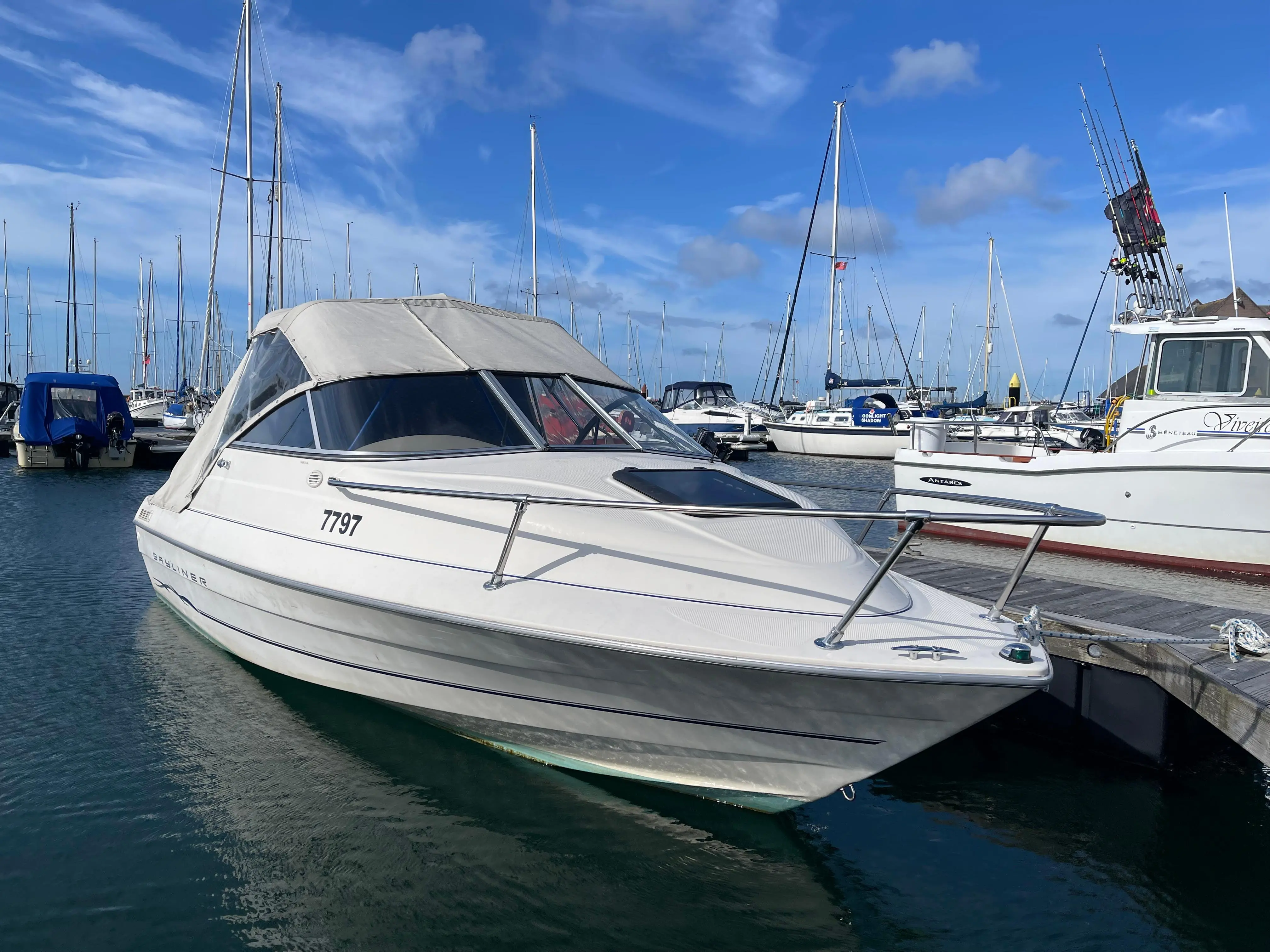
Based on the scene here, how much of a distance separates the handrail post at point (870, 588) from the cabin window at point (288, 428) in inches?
148

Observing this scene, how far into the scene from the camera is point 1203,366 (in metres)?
13.1

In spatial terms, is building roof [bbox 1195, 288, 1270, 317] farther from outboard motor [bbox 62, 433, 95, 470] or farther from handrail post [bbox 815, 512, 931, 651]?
outboard motor [bbox 62, 433, 95, 470]

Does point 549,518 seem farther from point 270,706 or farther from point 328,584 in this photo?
point 270,706

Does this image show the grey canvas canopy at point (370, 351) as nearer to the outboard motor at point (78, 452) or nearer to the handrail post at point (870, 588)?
the handrail post at point (870, 588)

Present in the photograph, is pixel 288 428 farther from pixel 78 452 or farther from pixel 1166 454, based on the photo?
pixel 78 452

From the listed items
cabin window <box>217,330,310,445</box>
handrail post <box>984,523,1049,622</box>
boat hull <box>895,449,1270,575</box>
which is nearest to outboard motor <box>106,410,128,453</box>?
cabin window <box>217,330,310,445</box>

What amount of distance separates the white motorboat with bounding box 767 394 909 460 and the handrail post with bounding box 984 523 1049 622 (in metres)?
30.1

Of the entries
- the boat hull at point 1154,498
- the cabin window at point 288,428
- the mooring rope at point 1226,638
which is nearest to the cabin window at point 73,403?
the cabin window at point 288,428

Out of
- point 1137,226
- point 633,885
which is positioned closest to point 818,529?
point 633,885

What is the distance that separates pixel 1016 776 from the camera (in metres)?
5.79

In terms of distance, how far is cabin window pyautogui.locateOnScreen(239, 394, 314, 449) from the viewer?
609 cm

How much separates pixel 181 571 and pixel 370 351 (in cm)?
263

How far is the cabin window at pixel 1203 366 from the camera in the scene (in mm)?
12820

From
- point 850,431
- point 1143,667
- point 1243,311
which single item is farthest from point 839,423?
point 1143,667
